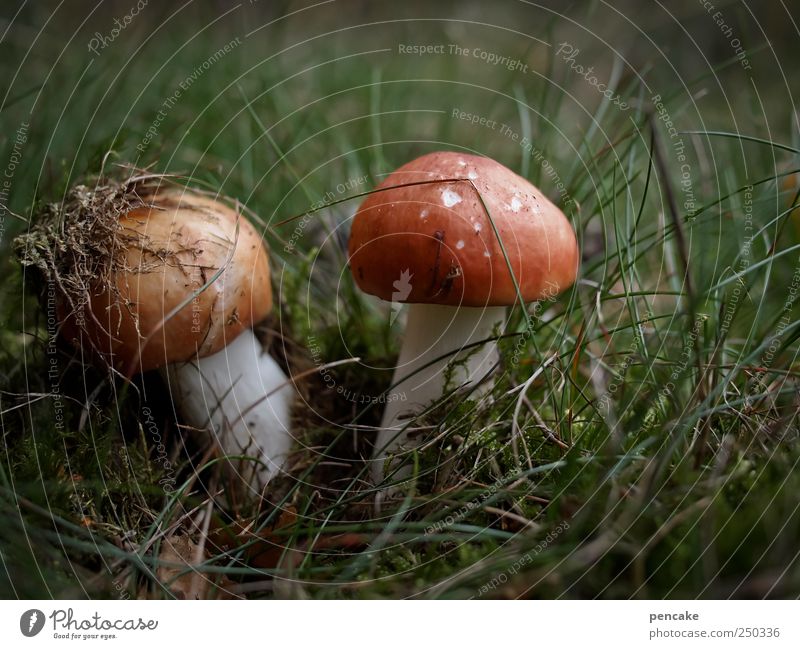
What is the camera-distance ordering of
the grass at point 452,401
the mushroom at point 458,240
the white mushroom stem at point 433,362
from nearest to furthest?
the grass at point 452,401 → the mushroom at point 458,240 → the white mushroom stem at point 433,362

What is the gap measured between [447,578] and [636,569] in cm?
38

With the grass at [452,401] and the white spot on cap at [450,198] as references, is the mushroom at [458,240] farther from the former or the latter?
the grass at [452,401]

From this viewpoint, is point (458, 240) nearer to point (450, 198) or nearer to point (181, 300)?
point (450, 198)

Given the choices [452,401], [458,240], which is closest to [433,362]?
[452,401]

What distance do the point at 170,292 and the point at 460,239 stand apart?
0.74 meters

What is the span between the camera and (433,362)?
163 cm

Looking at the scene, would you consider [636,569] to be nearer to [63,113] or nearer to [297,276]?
[297,276]

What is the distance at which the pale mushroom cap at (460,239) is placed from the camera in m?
1.39

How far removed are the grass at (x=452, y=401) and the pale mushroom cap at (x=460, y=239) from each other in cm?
15

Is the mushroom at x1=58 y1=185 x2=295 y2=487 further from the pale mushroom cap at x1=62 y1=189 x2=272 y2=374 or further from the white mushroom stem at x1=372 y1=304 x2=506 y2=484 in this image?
the white mushroom stem at x1=372 y1=304 x2=506 y2=484

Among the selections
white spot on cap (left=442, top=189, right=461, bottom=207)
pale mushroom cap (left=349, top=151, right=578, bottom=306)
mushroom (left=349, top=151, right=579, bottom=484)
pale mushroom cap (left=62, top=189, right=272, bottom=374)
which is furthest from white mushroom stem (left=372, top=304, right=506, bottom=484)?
pale mushroom cap (left=62, top=189, right=272, bottom=374)

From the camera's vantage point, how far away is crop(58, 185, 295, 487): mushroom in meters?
1.46

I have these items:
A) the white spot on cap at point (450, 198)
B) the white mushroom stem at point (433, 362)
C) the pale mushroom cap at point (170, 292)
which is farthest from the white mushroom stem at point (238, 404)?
the white spot on cap at point (450, 198)
